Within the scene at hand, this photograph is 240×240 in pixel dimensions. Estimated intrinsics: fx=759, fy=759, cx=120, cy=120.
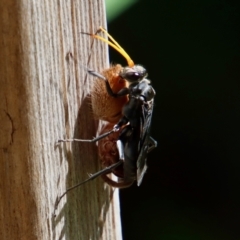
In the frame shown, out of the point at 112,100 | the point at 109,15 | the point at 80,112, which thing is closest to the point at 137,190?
the point at 109,15

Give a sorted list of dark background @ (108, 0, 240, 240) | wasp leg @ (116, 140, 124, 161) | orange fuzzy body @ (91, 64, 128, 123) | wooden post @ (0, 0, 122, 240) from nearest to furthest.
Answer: wooden post @ (0, 0, 122, 240)
orange fuzzy body @ (91, 64, 128, 123)
wasp leg @ (116, 140, 124, 161)
dark background @ (108, 0, 240, 240)

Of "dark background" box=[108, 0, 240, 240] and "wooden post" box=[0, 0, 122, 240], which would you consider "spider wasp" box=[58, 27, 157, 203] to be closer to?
"wooden post" box=[0, 0, 122, 240]

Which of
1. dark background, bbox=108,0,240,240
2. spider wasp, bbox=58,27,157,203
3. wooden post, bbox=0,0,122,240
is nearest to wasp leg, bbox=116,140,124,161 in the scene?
spider wasp, bbox=58,27,157,203

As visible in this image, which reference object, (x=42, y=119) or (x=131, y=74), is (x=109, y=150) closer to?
(x=131, y=74)

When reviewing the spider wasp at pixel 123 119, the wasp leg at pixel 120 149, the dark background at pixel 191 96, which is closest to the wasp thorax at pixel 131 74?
the spider wasp at pixel 123 119

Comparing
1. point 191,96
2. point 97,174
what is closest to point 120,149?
point 97,174

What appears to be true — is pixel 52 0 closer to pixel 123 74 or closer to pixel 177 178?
pixel 123 74

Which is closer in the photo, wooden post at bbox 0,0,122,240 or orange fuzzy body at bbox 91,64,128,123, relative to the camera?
wooden post at bbox 0,0,122,240
